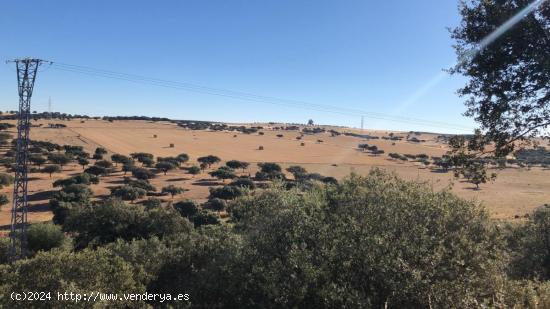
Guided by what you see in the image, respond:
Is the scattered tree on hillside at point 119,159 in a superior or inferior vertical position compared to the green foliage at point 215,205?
superior

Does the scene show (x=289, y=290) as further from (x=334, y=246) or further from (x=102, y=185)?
(x=102, y=185)

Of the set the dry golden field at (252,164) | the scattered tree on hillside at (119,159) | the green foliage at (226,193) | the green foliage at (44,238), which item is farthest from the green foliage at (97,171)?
the green foliage at (44,238)

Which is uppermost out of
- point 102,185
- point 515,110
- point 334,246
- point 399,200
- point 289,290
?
point 515,110

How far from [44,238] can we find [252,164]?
222 feet

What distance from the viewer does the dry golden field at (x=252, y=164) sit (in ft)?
201

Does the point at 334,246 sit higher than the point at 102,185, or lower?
higher

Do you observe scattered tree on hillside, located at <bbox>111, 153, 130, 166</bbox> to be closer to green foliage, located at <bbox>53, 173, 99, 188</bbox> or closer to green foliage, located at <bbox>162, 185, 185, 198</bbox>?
green foliage, located at <bbox>53, 173, 99, 188</bbox>

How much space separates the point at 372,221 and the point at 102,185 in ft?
193

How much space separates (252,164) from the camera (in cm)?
9875

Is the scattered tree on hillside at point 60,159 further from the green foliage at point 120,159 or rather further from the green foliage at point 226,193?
the green foliage at point 226,193

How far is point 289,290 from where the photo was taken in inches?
460

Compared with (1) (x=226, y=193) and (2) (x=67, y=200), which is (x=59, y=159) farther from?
(1) (x=226, y=193)

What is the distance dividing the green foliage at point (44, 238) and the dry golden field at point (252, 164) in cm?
1117

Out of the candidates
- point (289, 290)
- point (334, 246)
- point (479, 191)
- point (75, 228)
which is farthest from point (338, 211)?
point (479, 191)
